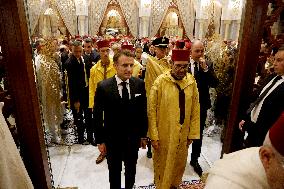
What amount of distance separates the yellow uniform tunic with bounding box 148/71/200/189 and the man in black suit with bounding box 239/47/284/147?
687 millimetres

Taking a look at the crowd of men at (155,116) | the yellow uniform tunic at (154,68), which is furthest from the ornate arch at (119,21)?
the crowd of men at (155,116)

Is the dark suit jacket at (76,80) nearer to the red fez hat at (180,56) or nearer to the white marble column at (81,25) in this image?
the red fez hat at (180,56)

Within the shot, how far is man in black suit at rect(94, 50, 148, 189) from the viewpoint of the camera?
2.80m

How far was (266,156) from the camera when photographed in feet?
3.61

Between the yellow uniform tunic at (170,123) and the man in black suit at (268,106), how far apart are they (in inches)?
27.1

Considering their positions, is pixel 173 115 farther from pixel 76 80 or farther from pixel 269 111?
pixel 76 80

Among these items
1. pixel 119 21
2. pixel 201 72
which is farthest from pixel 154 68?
pixel 119 21

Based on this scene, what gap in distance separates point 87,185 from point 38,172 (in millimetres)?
1106

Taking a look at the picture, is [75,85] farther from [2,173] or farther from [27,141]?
[2,173]

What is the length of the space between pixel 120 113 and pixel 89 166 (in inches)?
70.8

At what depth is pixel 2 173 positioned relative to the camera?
69.6 inches

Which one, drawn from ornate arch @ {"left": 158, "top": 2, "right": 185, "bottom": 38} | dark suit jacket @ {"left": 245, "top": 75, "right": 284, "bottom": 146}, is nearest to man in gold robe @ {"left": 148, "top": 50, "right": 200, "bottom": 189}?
dark suit jacket @ {"left": 245, "top": 75, "right": 284, "bottom": 146}

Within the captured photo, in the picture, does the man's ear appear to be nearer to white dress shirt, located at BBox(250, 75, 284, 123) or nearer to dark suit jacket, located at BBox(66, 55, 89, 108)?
white dress shirt, located at BBox(250, 75, 284, 123)

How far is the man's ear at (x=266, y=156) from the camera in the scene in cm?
108
